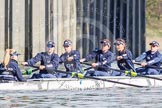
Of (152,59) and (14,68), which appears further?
(152,59)

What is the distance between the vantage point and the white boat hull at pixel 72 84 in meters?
24.6

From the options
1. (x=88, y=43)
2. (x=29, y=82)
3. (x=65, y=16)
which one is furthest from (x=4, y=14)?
(x=29, y=82)

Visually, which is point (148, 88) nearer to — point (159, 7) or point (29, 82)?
point (29, 82)

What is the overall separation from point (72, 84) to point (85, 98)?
10.5ft

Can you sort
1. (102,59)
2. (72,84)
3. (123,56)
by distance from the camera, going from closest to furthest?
(72,84) < (102,59) < (123,56)

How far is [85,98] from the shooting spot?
22.7m

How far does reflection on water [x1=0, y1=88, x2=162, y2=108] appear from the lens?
2050cm

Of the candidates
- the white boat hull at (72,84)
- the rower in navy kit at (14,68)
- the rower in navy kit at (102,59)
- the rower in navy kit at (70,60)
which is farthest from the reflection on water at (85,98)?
the rower in navy kit at (70,60)

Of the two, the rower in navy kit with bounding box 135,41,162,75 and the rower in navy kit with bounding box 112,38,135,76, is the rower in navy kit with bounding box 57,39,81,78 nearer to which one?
the rower in navy kit with bounding box 112,38,135,76

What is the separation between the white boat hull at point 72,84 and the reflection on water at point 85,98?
18.1 inches

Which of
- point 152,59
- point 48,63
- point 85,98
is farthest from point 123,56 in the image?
point 85,98

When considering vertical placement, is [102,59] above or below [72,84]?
above

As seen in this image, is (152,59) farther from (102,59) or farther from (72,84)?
(72,84)

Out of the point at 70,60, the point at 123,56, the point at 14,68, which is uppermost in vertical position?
the point at 123,56
